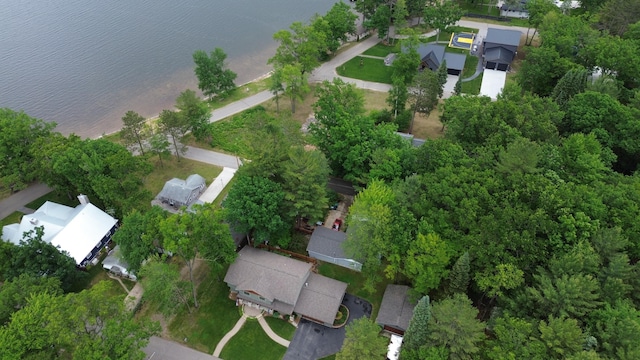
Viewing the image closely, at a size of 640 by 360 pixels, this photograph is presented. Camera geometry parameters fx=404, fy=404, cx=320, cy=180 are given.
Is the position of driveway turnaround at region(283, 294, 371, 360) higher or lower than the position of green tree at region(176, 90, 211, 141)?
lower

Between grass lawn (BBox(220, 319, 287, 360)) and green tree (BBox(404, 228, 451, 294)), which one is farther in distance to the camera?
grass lawn (BBox(220, 319, 287, 360))

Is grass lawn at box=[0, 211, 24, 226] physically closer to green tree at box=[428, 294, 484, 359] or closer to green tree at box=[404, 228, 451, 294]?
green tree at box=[404, 228, 451, 294]

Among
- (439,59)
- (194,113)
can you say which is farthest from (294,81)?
(439,59)

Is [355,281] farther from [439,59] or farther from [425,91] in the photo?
[439,59]

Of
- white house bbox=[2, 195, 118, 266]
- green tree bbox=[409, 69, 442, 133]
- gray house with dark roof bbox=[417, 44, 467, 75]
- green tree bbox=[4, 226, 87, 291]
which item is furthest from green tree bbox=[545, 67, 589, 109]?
green tree bbox=[4, 226, 87, 291]

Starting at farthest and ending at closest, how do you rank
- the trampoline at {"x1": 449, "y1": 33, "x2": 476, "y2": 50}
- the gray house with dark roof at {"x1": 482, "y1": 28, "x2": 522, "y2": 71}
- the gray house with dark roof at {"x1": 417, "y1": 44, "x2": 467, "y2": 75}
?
1. the trampoline at {"x1": 449, "y1": 33, "x2": 476, "y2": 50}
2. the gray house with dark roof at {"x1": 482, "y1": 28, "x2": 522, "y2": 71}
3. the gray house with dark roof at {"x1": 417, "y1": 44, "x2": 467, "y2": 75}

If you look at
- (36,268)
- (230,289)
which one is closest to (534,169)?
(230,289)

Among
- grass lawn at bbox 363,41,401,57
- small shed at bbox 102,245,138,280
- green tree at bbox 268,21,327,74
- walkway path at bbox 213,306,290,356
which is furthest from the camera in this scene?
grass lawn at bbox 363,41,401,57
